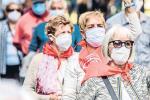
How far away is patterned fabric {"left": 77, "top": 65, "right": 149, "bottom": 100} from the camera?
6.09 m

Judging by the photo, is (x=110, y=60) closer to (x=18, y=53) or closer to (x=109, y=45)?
(x=109, y=45)

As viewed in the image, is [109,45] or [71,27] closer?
[109,45]

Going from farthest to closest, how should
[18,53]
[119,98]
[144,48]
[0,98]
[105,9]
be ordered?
[105,9] → [18,53] → [144,48] → [119,98] → [0,98]

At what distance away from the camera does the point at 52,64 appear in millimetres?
7246

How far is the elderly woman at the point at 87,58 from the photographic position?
6.58 meters

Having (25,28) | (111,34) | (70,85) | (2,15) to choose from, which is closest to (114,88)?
(111,34)

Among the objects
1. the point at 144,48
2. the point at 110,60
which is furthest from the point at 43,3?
the point at 110,60

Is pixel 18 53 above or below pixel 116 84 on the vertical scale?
below

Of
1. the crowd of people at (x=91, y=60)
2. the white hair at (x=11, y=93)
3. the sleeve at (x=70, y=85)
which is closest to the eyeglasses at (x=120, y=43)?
the crowd of people at (x=91, y=60)

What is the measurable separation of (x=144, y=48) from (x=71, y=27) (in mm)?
2098

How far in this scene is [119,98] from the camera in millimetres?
6066

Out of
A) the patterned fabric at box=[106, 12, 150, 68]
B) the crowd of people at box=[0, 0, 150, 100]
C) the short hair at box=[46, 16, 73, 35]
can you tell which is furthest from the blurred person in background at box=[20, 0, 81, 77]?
the patterned fabric at box=[106, 12, 150, 68]

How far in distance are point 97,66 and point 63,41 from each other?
99 cm

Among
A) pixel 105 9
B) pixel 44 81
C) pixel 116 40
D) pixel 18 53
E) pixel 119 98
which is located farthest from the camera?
pixel 105 9
